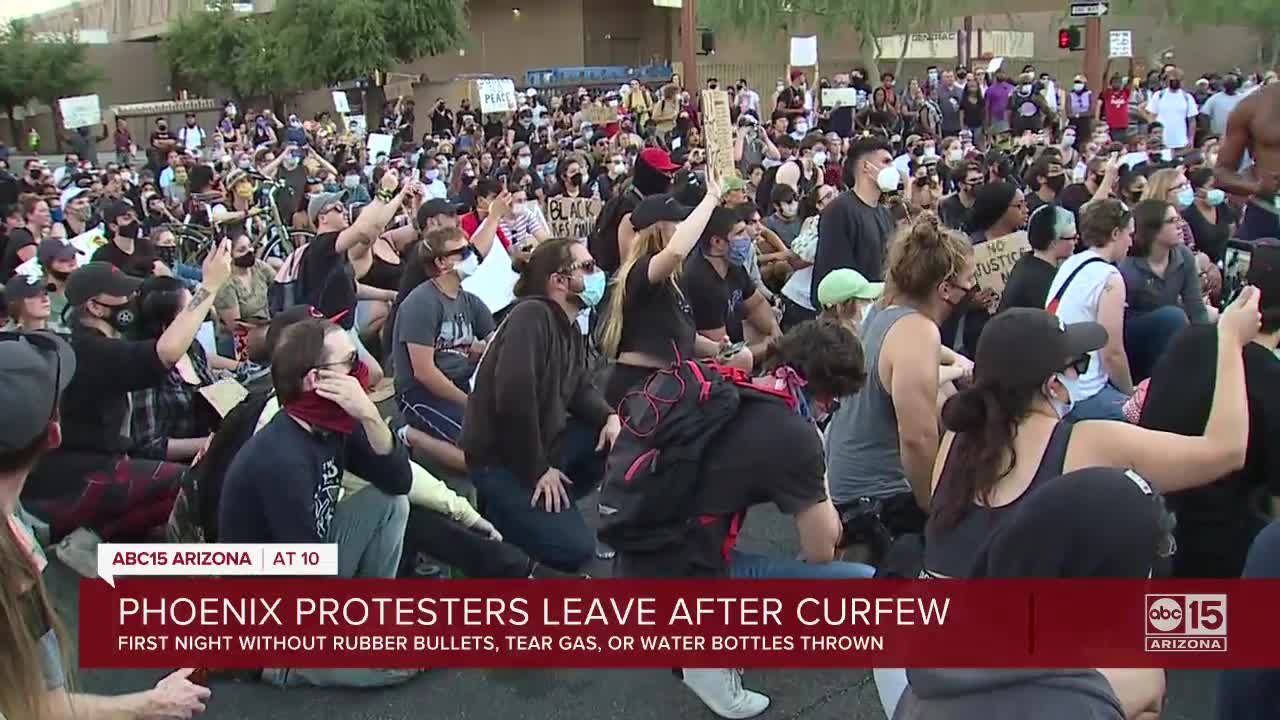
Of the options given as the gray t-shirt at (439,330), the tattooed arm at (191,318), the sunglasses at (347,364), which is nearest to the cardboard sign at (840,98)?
the gray t-shirt at (439,330)

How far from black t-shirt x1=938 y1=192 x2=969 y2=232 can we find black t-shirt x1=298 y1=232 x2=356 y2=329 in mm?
4385

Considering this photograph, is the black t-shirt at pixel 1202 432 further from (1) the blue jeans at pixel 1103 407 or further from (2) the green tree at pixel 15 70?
(2) the green tree at pixel 15 70

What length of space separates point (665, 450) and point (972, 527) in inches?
40.4

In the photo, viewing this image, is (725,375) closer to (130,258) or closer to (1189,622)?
(1189,622)

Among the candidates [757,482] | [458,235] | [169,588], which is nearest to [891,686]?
[757,482]

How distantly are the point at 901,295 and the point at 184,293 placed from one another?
347 centimetres

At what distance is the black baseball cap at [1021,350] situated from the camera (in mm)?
2916

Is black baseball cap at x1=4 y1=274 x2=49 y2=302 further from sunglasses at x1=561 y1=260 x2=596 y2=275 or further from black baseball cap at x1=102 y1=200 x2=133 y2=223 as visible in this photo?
black baseball cap at x1=102 y1=200 x2=133 y2=223

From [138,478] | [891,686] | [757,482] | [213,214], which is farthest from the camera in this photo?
[213,214]

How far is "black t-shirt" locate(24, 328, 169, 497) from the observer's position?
5168mm

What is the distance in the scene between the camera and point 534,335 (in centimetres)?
480

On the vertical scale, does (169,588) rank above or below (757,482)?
below

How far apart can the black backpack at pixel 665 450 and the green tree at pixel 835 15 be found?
117 feet

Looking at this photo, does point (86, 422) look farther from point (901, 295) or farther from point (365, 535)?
point (901, 295)
